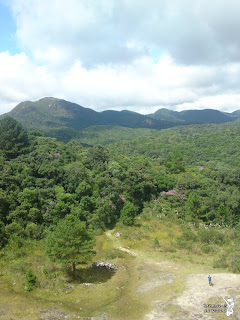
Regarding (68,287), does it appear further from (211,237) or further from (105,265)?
(211,237)

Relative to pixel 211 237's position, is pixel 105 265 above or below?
below

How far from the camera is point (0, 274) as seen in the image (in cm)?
2492

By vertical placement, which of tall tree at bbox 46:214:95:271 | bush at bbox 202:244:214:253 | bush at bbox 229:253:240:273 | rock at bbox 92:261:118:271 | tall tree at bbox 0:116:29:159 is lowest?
rock at bbox 92:261:118:271

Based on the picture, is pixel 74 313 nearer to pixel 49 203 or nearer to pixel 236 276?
pixel 236 276

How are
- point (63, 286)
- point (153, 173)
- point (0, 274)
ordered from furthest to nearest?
point (153, 173) < point (0, 274) < point (63, 286)

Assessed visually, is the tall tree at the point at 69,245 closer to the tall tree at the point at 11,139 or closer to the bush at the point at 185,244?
the bush at the point at 185,244

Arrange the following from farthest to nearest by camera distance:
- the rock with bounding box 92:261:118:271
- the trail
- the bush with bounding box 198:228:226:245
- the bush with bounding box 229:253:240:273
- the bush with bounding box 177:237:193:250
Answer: the bush with bounding box 198:228:226:245
the bush with bounding box 177:237:193:250
the rock with bounding box 92:261:118:271
the bush with bounding box 229:253:240:273
the trail

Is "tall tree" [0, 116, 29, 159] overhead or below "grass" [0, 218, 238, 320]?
overhead

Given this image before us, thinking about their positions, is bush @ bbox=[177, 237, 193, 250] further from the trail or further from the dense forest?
the dense forest

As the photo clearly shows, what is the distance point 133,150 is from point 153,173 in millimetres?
53999

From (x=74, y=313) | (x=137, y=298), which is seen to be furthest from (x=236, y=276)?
(x=74, y=313)

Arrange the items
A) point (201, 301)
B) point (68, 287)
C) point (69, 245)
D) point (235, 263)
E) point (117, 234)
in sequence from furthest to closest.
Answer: point (117, 234), point (235, 263), point (69, 245), point (68, 287), point (201, 301)

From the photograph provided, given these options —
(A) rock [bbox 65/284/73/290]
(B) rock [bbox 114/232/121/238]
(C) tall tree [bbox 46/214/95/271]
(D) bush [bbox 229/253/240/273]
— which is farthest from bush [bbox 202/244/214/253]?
(A) rock [bbox 65/284/73/290]

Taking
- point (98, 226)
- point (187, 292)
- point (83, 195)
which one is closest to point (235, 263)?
point (187, 292)
